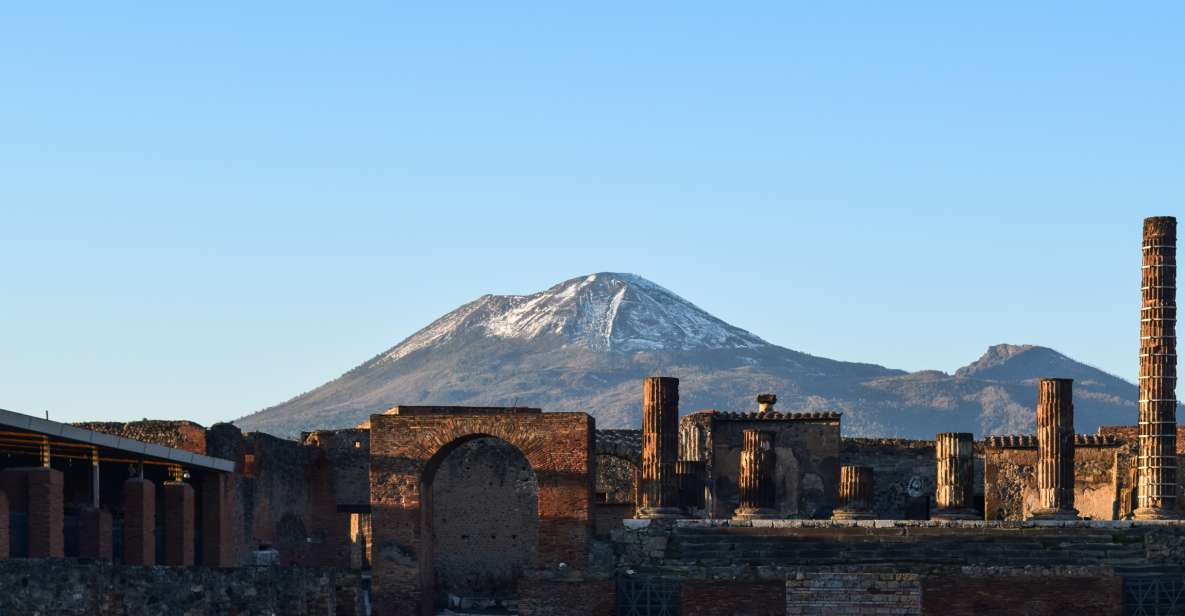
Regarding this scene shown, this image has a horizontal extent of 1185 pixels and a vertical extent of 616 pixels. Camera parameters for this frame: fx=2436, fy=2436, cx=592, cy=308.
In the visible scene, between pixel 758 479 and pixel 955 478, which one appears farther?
pixel 758 479

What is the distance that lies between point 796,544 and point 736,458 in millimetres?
16044

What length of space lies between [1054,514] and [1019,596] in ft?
23.4

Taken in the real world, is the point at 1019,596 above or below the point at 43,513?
below

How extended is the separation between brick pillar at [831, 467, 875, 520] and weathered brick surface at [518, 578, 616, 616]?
9831 millimetres

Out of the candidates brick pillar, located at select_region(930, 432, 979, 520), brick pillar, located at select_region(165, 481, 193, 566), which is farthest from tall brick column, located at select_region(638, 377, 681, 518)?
brick pillar, located at select_region(165, 481, 193, 566)

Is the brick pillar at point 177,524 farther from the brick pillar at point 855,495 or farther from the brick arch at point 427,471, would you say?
the brick pillar at point 855,495

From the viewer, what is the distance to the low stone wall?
108 ft

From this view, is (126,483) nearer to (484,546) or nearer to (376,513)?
(376,513)

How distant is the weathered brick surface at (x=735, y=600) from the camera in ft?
141

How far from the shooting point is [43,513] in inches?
1507

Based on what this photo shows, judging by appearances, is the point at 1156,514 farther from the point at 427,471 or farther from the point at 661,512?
the point at 427,471

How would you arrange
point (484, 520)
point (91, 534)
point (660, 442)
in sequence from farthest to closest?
point (484, 520)
point (660, 442)
point (91, 534)

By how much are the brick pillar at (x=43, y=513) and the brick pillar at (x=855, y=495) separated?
19343 mm

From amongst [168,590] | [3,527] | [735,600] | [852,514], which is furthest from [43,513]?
[852,514]
